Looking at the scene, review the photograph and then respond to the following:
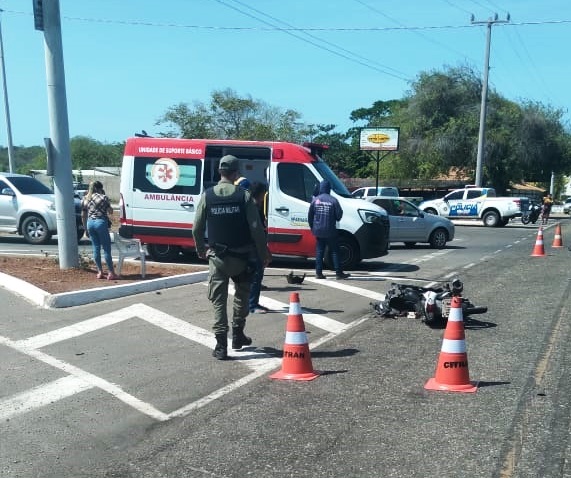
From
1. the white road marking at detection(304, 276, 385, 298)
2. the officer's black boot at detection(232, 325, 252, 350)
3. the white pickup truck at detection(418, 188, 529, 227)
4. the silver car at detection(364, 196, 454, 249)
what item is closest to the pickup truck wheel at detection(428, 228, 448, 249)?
the silver car at detection(364, 196, 454, 249)

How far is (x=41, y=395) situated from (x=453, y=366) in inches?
139

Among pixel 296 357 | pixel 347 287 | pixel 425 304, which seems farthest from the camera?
pixel 347 287

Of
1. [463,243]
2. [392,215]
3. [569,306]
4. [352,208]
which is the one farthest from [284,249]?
[463,243]

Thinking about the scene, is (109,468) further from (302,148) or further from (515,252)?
(515,252)

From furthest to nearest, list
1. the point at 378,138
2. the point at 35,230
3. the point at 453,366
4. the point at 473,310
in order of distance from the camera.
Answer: the point at 378,138
the point at 35,230
the point at 473,310
the point at 453,366

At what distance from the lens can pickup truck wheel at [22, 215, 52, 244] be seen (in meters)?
17.3

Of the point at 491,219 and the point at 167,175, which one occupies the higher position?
the point at 167,175

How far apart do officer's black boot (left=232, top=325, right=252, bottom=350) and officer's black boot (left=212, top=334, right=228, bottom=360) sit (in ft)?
0.77

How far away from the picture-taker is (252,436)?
15.4 feet

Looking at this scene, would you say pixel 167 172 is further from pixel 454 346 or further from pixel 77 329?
pixel 454 346

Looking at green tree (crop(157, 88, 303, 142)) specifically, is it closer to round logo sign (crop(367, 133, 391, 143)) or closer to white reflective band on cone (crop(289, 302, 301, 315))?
round logo sign (crop(367, 133, 391, 143))

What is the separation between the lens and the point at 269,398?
18.1 ft

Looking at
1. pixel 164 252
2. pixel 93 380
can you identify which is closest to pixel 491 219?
pixel 164 252

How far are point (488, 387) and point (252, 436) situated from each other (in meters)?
2.25
